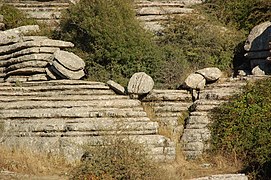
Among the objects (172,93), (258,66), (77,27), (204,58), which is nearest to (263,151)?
(172,93)

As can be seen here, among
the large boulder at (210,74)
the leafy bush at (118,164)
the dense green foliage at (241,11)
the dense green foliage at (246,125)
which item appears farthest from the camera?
the dense green foliage at (241,11)

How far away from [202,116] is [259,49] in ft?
14.3

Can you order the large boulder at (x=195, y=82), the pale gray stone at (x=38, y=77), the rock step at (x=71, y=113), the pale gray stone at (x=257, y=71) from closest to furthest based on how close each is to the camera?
the rock step at (x=71, y=113) < the large boulder at (x=195, y=82) < the pale gray stone at (x=257, y=71) < the pale gray stone at (x=38, y=77)

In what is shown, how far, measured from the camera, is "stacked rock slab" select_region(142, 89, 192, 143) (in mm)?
17281

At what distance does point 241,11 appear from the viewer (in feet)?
77.3

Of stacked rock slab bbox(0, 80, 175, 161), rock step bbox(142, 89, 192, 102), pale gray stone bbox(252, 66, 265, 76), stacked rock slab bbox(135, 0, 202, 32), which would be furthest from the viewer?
stacked rock slab bbox(135, 0, 202, 32)

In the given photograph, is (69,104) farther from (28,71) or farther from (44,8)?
(44,8)

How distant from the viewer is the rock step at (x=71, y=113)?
642 inches

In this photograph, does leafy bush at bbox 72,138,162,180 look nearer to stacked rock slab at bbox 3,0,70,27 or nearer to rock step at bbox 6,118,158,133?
rock step at bbox 6,118,158,133

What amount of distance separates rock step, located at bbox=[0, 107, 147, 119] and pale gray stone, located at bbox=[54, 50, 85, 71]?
235 cm

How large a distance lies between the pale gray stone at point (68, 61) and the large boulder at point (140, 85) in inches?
80.3

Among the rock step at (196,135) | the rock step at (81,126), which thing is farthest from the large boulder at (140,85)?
the rock step at (196,135)

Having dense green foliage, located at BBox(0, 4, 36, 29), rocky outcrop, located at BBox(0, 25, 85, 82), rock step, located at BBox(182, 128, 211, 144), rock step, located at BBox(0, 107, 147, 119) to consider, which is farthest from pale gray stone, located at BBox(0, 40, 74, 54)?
rock step, located at BBox(182, 128, 211, 144)

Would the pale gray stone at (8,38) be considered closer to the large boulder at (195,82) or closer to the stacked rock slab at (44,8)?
the stacked rock slab at (44,8)
